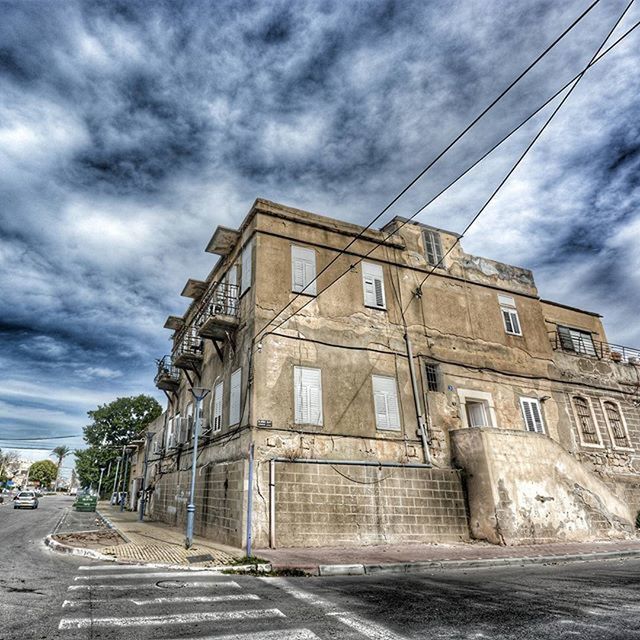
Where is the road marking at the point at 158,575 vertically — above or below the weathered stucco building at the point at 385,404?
below

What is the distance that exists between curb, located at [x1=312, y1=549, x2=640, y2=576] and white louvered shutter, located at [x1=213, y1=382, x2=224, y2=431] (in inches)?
289

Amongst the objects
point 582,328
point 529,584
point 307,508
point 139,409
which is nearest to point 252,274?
point 307,508

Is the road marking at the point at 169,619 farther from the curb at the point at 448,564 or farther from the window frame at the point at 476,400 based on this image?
the window frame at the point at 476,400

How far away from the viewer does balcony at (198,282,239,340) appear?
15.2m

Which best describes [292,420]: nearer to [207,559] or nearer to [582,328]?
[207,559]

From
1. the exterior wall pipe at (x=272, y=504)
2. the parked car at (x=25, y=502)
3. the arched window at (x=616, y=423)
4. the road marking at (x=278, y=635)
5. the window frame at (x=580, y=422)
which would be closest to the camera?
the road marking at (x=278, y=635)

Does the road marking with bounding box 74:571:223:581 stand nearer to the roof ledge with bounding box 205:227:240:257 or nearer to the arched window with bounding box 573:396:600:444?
the roof ledge with bounding box 205:227:240:257

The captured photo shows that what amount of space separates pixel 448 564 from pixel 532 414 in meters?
9.95

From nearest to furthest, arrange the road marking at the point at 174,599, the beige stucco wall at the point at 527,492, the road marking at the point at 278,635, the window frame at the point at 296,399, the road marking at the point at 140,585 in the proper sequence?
the road marking at the point at 278,635
the road marking at the point at 174,599
the road marking at the point at 140,585
the window frame at the point at 296,399
the beige stucco wall at the point at 527,492

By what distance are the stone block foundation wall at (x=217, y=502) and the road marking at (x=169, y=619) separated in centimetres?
663

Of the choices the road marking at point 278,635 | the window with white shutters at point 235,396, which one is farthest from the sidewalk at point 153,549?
the road marking at point 278,635

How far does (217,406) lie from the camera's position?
1617cm

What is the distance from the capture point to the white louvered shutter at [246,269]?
50.8 ft

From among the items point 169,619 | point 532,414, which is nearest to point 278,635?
point 169,619
